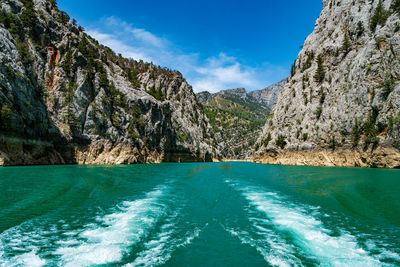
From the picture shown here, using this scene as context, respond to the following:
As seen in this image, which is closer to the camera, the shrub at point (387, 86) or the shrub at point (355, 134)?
the shrub at point (387, 86)

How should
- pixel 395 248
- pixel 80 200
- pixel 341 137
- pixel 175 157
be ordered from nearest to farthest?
pixel 395 248, pixel 80 200, pixel 341 137, pixel 175 157

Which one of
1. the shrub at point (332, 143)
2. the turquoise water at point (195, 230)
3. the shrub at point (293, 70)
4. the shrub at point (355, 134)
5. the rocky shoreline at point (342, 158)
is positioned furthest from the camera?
the shrub at point (293, 70)

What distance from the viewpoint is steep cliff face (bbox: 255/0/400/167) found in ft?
133

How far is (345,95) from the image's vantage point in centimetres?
5119

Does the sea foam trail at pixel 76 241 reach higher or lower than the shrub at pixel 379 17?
lower

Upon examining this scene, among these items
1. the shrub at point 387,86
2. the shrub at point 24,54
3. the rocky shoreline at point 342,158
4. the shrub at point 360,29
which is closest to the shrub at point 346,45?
the shrub at point 360,29

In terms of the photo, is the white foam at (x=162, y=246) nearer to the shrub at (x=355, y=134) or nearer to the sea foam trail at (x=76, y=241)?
the sea foam trail at (x=76, y=241)

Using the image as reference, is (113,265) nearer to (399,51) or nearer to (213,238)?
(213,238)

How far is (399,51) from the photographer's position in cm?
4050

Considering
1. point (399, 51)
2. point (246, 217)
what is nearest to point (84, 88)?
point (246, 217)

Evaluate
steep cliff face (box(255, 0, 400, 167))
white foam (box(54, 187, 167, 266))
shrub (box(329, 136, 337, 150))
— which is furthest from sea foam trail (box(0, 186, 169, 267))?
shrub (box(329, 136, 337, 150))

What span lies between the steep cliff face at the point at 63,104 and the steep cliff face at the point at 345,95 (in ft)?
153

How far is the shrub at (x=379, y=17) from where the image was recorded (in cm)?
4828

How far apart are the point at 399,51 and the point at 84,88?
73165mm
